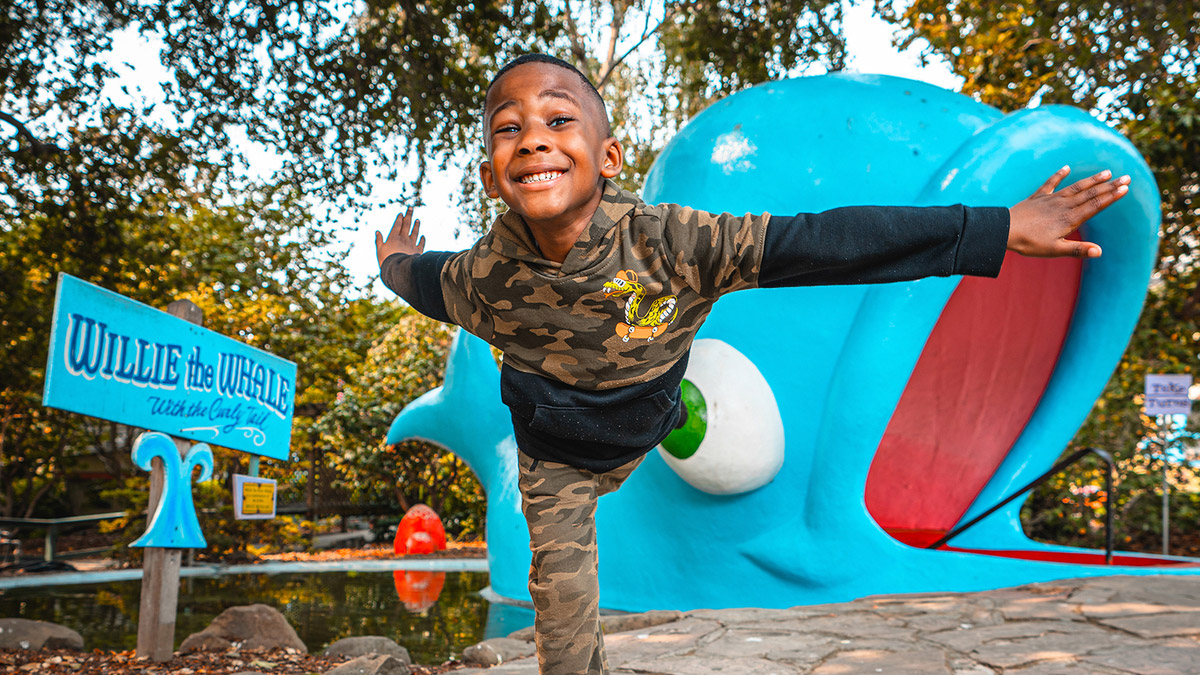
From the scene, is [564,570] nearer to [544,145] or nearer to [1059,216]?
[544,145]

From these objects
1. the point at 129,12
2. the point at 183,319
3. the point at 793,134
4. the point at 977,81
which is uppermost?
the point at 977,81

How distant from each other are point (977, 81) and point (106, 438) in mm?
12001

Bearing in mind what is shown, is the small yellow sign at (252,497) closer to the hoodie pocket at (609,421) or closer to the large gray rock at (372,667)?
the large gray rock at (372,667)

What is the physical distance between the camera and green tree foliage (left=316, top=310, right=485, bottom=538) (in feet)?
39.0

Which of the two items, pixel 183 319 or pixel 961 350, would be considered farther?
pixel 961 350

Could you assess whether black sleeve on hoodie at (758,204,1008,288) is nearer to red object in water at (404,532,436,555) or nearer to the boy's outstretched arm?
the boy's outstretched arm

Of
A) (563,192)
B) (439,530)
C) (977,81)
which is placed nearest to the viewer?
(563,192)

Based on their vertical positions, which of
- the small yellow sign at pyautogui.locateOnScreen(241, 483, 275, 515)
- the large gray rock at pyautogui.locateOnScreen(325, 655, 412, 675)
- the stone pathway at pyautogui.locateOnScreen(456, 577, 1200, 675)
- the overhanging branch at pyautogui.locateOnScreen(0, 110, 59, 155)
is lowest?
the large gray rock at pyautogui.locateOnScreen(325, 655, 412, 675)

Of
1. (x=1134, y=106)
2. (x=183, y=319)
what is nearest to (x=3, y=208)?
→ (x=183, y=319)

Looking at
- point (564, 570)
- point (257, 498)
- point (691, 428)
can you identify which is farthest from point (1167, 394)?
point (564, 570)

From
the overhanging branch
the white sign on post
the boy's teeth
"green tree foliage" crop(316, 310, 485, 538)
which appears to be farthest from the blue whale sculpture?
"green tree foliage" crop(316, 310, 485, 538)

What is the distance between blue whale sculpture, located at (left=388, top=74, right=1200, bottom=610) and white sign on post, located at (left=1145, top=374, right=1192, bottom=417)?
3.27m

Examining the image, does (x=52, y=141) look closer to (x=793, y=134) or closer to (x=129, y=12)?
(x=129, y=12)

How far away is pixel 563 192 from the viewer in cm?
169
